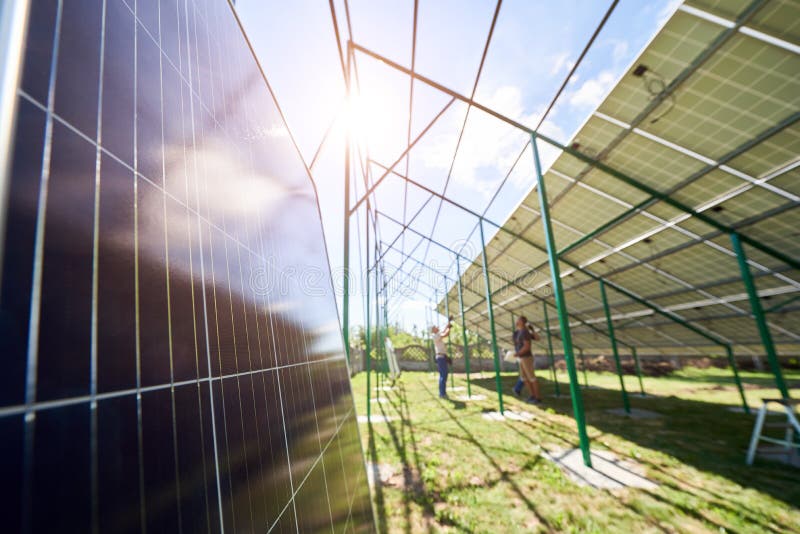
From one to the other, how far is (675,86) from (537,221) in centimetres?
428

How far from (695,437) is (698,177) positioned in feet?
16.1

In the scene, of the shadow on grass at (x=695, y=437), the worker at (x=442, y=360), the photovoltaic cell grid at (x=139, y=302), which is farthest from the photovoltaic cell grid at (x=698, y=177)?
the photovoltaic cell grid at (x=139, y=302)

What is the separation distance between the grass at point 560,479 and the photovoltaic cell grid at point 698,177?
3.49m

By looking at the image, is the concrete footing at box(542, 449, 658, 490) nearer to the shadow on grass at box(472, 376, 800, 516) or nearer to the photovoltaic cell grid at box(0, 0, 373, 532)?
the shadow on grass at box(472, 376, 800, 516)

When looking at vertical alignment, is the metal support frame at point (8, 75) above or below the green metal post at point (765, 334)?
above

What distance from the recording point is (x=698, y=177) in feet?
18.5

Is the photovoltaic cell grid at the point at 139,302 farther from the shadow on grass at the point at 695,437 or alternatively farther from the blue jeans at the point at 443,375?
the blue jeans at the point at 443,375

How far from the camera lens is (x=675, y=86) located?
4617 mm

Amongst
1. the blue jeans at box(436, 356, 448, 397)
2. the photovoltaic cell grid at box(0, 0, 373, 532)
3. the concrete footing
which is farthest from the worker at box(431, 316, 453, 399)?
the photovoltaic cell grid at box(0, 0, 373, 532)

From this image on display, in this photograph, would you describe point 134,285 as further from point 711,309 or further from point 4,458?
point 711,309

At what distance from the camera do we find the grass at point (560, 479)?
3168mm

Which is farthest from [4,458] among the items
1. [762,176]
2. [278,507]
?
[762,176]

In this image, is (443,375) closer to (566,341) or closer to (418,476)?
(566,341)

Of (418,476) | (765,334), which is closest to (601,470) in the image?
(418,476)
